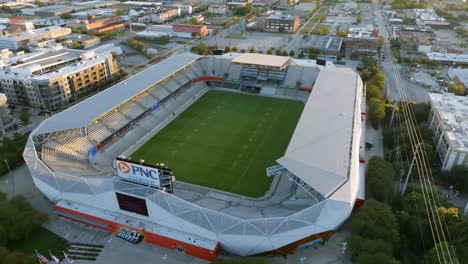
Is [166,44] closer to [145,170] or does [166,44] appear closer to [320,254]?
[145,170]

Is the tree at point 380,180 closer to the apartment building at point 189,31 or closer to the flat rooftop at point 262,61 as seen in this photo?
the flat rooftop at point 262,61

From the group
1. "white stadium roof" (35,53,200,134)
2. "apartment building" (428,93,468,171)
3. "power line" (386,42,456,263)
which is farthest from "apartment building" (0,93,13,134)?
"apartment building" (428,93,468,171)

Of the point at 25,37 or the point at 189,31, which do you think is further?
the point at 189,31

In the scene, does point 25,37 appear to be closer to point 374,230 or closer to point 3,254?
point 3,254

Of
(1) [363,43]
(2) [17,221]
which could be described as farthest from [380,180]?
(1) [363,43]

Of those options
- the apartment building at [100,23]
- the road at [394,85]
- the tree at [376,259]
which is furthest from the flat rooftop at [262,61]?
the apartment building at [100,23]

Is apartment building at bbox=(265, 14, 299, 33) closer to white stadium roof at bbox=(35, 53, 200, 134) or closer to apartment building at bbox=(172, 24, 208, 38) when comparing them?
apartment building at bbox=(172, 24, 208, 38)

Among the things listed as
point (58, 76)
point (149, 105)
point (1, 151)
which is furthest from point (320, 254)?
point (58, 76)
